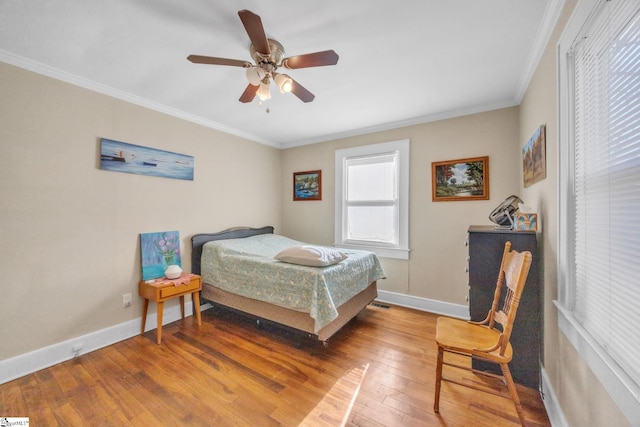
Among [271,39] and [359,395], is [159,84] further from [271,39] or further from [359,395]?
[359,395]

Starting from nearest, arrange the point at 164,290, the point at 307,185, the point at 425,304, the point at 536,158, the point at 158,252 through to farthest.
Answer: the point at 536,158 < the point at 164,290 < the point at 158,252 < the point at 425,304 < the point at 307,185

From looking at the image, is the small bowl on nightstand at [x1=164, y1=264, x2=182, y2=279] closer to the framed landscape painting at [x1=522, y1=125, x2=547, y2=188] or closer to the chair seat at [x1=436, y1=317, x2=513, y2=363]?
the chair seat at [x1=436, y1=317, x2=513, y2=363]

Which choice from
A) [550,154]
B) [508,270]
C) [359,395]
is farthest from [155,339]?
[550,154]

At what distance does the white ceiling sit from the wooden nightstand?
1946 millimetres

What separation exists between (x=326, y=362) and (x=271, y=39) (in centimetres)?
256

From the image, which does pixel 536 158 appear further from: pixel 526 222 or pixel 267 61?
pixel 267 61

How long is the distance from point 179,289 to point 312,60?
2.49m

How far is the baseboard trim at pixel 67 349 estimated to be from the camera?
1.87 m

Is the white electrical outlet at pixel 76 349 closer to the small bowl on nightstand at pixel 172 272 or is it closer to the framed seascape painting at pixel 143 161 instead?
the small bowl on nightstand at pixel 172 272

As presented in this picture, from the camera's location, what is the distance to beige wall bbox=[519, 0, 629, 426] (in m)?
1.04

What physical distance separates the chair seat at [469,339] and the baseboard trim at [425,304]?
1.34 meters

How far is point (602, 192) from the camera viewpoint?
107 cm

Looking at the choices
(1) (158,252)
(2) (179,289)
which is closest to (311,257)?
(2) (179,289)

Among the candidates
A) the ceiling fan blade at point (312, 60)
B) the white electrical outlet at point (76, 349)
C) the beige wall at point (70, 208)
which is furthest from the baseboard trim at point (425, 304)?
the white electrical outlet at point (76, 349)
